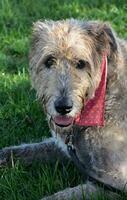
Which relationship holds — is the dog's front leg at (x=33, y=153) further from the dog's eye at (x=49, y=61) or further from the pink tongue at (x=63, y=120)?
the dog's eye at (x=49, y=61)

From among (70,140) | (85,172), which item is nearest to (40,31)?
Result: (70,140)

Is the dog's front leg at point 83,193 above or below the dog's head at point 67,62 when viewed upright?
below

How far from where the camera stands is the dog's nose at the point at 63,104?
4.86 m

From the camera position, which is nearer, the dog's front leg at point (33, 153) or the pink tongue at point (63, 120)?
the pink tongue at point (63, 120)

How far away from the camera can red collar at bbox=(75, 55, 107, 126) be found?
16.7 ft

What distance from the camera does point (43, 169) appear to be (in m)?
5.72

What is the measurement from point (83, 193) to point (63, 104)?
797mm

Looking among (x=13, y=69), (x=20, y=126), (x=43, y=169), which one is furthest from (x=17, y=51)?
(x=43, y=169)

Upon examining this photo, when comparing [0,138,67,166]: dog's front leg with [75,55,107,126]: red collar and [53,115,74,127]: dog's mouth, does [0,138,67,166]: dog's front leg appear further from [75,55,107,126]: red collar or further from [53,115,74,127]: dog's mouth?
[53,115,74,127]: dog's mouth

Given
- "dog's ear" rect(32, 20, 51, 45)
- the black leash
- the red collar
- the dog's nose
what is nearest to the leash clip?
the black leash

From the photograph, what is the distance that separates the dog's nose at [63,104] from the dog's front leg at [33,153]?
45.8 inches

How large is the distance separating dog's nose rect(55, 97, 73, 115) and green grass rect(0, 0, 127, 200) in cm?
82

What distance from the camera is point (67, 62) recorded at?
4.95m

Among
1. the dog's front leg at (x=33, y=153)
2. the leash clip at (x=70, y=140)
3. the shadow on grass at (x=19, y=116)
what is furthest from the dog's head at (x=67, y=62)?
the shadow on grass at (x=19, y=116)
